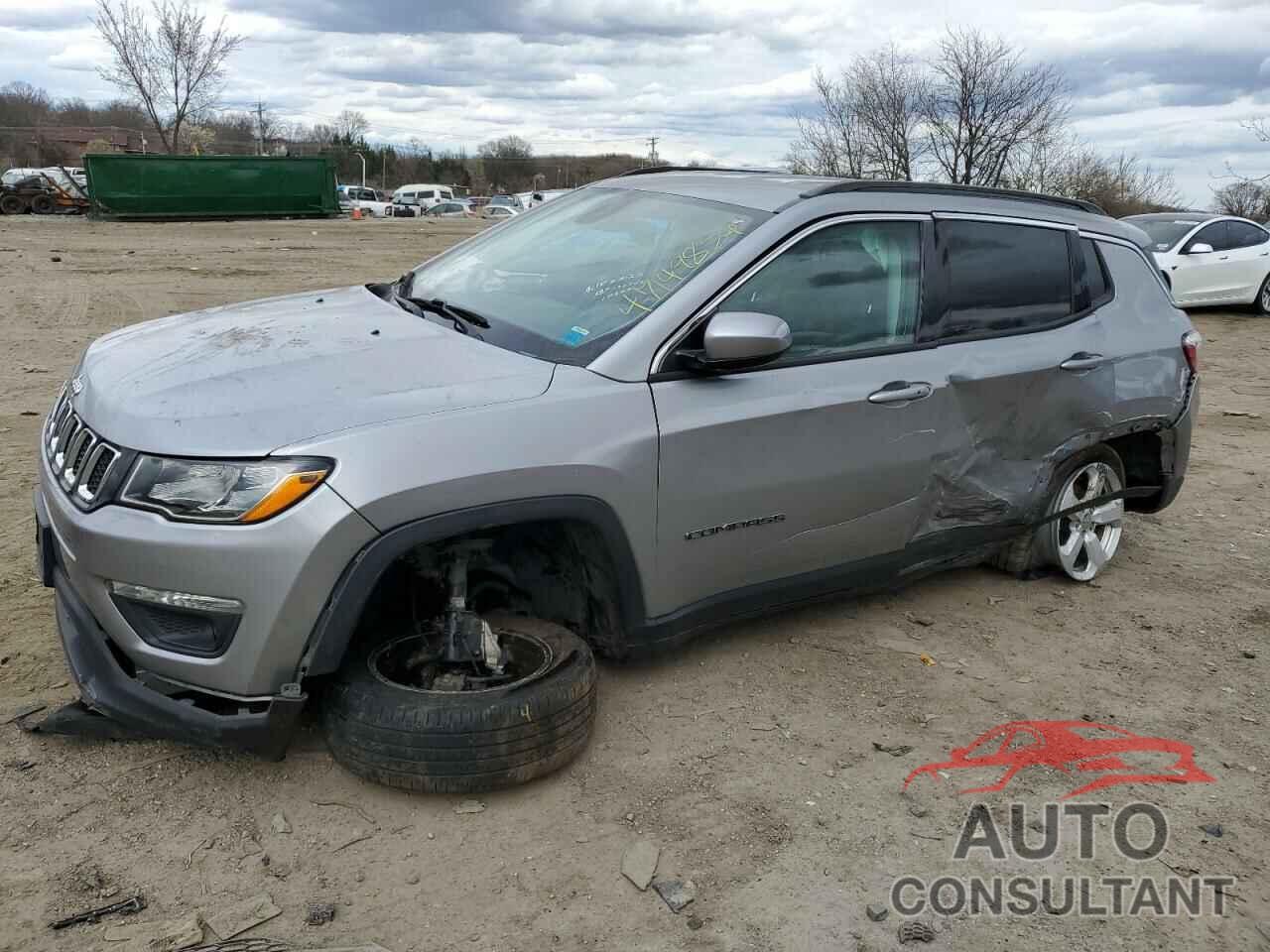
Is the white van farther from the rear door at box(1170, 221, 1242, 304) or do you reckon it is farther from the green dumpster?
the rear door at box(1170, 221, 1242, 304)

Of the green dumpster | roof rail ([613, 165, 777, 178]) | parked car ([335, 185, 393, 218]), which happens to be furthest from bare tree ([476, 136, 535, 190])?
roof rail ([613, 165, 777, 178])

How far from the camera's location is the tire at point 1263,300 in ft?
51.8

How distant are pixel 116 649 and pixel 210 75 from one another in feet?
155

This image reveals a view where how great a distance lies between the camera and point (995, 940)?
8.86ft

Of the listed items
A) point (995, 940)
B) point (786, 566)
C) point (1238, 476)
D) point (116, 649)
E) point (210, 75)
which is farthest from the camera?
point (210, 75)

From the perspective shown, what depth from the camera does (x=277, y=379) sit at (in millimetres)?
3086

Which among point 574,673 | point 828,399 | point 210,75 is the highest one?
point 210,75

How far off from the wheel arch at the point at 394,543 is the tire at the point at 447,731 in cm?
18

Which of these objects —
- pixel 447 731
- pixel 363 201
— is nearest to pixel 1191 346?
pixel 447 731

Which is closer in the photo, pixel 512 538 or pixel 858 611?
pixel 512 538

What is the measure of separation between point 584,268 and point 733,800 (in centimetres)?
192

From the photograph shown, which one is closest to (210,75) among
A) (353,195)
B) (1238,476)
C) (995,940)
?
(353,195)

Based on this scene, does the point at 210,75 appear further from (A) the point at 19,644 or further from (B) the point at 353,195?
(A) the point at 19,644

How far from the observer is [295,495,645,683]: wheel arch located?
2834mm
